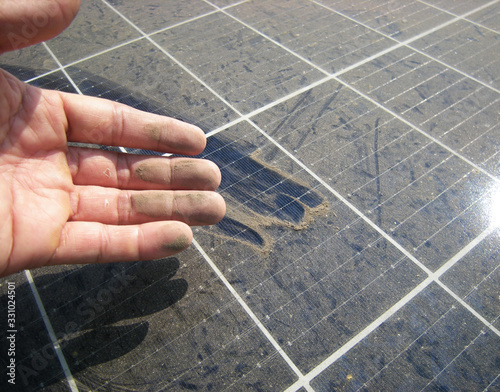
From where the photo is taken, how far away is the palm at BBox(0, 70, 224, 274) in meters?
1.75

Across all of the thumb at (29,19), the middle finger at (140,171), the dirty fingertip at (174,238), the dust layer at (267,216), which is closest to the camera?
the thumb at (29,19)

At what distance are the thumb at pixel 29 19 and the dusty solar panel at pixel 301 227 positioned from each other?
1.01 m

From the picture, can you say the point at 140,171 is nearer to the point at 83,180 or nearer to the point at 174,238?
the point at 83,180

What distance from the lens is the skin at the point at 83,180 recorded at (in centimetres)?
172

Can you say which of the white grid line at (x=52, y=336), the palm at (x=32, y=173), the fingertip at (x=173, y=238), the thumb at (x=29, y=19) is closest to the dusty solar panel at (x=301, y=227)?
the white grid line at (x=52, y=336)

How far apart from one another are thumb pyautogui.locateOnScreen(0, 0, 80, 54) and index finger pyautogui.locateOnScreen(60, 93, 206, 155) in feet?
1.27

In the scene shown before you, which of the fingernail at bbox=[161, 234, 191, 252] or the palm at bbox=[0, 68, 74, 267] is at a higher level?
the palm at bbox=[0, 68, 74, 267]

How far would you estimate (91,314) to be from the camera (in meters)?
1.88

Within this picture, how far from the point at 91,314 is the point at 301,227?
1242 millimetres

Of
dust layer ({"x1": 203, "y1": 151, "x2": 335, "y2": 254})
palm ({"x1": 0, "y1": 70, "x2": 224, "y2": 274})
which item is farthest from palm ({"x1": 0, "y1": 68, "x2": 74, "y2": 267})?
dust layer ({"x1": 203, "y1": 151, "x2": 335, "y2": 254})

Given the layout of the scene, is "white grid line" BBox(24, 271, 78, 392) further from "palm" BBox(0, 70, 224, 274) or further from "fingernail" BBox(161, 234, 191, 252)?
"fingernail" BBox(161, 234, 191, 252)

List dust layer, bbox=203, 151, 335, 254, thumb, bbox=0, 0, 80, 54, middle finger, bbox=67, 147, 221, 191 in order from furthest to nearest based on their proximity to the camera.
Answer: dust layer, bbox=203, 151, 335, 254 < middle finger, bbox=67, 147, 221, 191 < thumb, bbox=0, 0, 80, 54

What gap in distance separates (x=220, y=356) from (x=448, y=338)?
1.11m

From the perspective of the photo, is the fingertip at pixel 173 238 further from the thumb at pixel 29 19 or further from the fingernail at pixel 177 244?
the thumb at pixel 29 19
